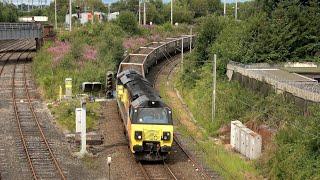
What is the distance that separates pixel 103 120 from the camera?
29531 millimetres

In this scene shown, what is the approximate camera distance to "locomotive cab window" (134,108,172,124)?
2086 cm

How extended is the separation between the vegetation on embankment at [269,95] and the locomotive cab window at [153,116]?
4130 mm

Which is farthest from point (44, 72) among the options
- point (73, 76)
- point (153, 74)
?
point (153, 74)

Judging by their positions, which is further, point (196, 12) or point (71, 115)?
point (196, 12)

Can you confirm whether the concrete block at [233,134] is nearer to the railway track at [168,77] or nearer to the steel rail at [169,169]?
the railway track at [168,77]

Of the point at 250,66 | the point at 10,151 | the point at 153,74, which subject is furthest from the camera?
the point at 153,74

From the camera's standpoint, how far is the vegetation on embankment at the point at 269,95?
19016 millimetres

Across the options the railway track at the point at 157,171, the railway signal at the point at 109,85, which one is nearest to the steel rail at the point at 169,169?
the railway track at the point at 157,171

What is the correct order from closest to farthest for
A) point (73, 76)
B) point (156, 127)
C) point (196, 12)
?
point (156, 127), point (73, 76), point (196, 12)

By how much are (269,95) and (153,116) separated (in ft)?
23.9

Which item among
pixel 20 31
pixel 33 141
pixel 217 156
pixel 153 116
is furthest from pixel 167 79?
pixel 153 116

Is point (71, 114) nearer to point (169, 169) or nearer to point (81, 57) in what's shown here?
point (169, 169)

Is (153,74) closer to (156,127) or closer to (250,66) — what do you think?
(250,66)

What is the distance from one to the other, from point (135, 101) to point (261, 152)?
5.65 metres
